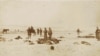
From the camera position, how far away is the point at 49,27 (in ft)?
4.81

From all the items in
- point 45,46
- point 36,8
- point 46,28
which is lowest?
point 45,46

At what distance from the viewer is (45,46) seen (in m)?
1.44

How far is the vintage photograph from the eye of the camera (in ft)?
4.73

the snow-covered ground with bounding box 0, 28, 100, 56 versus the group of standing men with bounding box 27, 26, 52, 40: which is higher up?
the group of standing men with bounding box 27, 26, 52, 40

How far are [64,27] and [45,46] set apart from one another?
20 centimetres

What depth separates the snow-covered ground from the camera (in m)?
1.44

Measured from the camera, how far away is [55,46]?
1438mm

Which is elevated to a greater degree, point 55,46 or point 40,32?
point 40,32

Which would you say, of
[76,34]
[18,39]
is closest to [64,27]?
[76,34]

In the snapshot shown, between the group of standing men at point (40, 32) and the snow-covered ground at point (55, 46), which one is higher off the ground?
the group of standing men at point (40, 32)

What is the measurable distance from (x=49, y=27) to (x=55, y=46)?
0.14 m

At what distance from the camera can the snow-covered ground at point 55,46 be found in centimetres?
144

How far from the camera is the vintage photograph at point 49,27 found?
4.73 ft

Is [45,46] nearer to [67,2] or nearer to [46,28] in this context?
[46,28]
